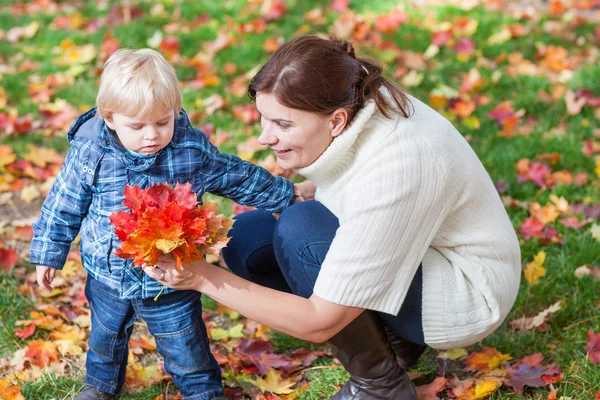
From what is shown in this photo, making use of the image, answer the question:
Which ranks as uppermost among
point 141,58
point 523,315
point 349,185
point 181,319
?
point 141,58

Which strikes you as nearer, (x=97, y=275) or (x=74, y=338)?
(x=97, y=275)

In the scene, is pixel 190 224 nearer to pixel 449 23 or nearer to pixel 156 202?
pixel 156 202

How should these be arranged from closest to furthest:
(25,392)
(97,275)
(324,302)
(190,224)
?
1. (190,224)
2. (324,302)
3. (97,275)
4. (25,392)

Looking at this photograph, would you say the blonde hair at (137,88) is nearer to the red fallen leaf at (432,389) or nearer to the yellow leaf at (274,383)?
the yellow leaf at (274,383)

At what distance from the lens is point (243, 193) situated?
234cm

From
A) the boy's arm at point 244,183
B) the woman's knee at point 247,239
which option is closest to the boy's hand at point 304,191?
the boy's arm at point 244,183

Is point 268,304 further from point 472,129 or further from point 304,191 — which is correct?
point 472,129

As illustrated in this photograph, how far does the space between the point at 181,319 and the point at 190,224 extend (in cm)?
51

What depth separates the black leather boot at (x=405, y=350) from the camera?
2.47 m

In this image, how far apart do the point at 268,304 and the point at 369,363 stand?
0.42 m

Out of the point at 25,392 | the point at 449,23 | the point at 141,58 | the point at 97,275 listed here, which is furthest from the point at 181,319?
the point at 449,23

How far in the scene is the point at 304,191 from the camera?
2535mm

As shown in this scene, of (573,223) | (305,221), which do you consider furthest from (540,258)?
(305,221)

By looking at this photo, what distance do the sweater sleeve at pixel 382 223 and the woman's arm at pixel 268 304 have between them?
5cm
